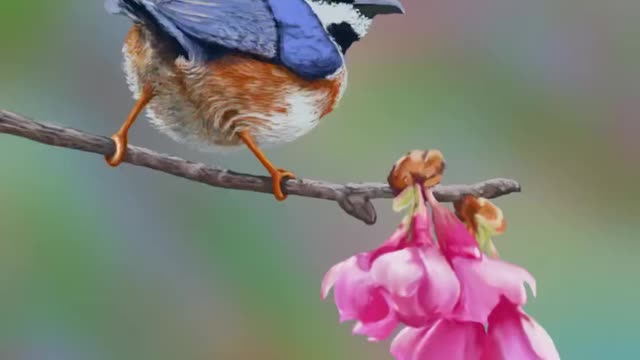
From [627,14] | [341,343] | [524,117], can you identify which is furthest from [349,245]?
[627,14]

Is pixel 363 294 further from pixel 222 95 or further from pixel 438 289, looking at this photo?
pixel 222 95

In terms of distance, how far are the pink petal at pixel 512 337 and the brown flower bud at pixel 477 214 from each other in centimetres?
8

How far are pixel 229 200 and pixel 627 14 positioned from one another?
390 millimetres

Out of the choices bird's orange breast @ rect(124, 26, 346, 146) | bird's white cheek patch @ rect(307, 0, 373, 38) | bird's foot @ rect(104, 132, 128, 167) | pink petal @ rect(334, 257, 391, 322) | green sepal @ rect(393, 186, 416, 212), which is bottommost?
pink petal @ rect(334, 257, 391, 322)

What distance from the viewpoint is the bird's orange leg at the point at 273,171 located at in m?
0.63

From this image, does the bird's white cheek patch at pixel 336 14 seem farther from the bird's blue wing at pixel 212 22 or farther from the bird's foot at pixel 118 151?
the bird's foot at pixel 118 151

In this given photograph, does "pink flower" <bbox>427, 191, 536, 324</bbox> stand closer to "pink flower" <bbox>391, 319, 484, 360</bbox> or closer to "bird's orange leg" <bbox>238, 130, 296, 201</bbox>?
"pink flower" <bbox>391, 319, 484, 360</bbox>

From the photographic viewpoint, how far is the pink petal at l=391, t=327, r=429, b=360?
0.59 metres

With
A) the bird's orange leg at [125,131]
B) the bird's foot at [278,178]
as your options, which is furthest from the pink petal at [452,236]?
the bird's orange leg at [125,131]

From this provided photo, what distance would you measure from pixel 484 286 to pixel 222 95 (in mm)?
248

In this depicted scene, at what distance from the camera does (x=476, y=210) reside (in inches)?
25.1

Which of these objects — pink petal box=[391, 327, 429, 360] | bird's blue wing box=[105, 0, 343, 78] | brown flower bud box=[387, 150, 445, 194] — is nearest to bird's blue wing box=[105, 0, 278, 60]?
bird's blue wing box=[105, 0, 343, 78]

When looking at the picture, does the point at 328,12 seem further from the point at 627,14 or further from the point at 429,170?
the point at 627,14

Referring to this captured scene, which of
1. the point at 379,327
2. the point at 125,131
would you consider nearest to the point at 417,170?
the point at 379,327
